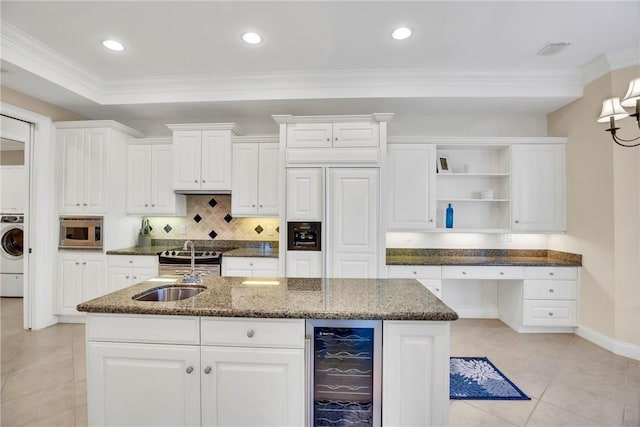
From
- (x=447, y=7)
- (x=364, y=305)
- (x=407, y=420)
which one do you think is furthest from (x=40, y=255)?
(x=447, y=7)

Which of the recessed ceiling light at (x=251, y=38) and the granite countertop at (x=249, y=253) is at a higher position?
the recessed ceiling light at (x=251, y=38)

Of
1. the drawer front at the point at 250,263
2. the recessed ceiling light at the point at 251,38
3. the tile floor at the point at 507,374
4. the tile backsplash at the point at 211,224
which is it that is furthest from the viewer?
the tile backsplash at the point at 211,224

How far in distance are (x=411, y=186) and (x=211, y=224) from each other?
2.72 meters

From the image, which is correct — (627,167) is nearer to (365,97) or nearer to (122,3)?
(365,97)

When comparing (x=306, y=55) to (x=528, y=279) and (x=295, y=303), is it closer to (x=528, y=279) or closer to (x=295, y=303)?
(x=295, y=303)

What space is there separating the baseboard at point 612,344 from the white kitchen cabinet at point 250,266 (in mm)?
3481

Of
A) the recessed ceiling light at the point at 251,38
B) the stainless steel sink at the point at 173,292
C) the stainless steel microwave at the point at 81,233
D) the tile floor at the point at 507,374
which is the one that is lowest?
the tile floor at the point at 507,374

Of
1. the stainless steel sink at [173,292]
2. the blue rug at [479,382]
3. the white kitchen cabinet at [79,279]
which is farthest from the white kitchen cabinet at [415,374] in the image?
the white kitchen cabinet at [79,279]

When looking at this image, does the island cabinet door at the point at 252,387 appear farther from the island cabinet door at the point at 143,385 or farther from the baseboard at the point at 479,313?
the baseboard at the point at 479,313

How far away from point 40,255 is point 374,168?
3.98 metres

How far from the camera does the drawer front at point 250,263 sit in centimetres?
367

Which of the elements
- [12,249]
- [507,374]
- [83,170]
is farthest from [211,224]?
[507,374]

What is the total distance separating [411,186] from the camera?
3766 millimetres

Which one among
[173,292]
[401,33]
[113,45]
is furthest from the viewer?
[113,45]
